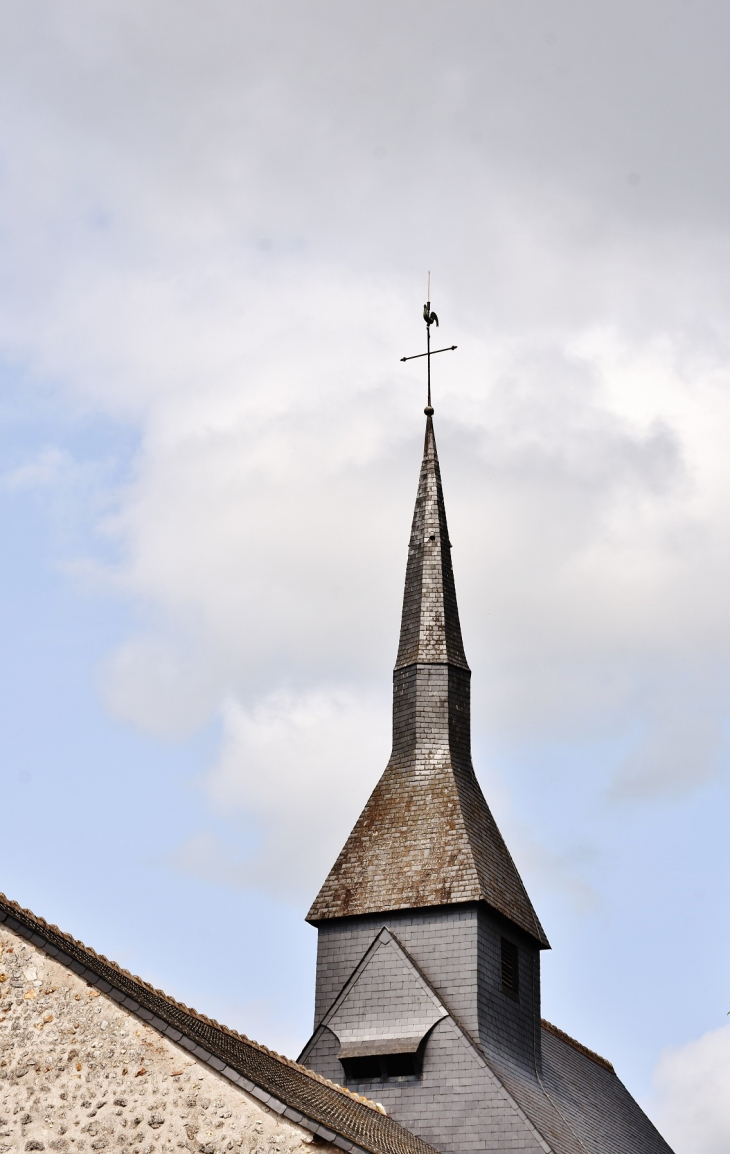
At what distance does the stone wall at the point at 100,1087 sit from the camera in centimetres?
1535

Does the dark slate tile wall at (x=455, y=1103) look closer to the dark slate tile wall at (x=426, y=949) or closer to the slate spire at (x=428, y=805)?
the dark slate tile wall at (x=426, y=949)

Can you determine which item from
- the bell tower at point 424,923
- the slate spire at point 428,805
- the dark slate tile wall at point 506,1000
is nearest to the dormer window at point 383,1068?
the bell tower at point 424,923

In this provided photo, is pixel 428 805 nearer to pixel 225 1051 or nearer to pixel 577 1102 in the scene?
pixel 577 1102

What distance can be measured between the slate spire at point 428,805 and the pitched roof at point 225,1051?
4356 mm

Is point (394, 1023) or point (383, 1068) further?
point (394, 1023)

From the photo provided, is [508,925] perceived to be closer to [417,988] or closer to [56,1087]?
[417,988]

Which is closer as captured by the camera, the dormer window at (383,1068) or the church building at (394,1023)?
the church building at (394,1023)

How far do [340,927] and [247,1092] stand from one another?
9.07m

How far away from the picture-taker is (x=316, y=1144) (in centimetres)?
1535

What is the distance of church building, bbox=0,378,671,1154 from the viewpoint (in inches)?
611

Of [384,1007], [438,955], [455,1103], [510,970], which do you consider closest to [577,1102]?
[510,970]

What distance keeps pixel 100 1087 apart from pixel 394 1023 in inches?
327

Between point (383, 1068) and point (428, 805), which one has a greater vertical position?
point (428, 805)

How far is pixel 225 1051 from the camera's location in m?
17.0
